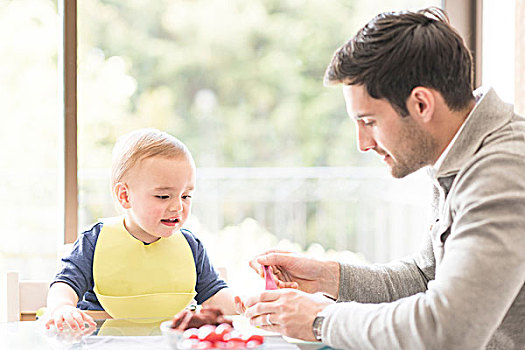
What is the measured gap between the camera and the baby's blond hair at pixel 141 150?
74.7 inches

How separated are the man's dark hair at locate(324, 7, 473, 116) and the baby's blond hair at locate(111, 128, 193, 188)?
0.67m

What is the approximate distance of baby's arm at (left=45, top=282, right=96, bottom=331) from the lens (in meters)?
1.53

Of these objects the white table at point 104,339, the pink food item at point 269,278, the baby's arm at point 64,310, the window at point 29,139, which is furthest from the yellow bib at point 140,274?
the window at point 29,139

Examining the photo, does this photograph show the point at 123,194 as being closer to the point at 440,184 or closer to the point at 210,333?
the point at 210,333

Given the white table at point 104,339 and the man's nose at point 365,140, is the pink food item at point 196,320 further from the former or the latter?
the man's nose at point 365,140

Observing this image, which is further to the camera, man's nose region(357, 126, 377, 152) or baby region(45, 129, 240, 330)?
baby region(45, 129, 240, 330)

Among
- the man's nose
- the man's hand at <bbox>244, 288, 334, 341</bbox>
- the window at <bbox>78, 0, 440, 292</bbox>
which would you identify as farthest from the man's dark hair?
the window at <bbox>78, 0, 440, 292</bbox>

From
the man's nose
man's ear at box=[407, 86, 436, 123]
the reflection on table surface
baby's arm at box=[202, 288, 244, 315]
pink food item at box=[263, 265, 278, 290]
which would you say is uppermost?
man's ear at box=[407, 86, 436, 123]

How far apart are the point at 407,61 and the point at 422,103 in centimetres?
9

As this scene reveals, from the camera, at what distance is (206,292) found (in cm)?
197

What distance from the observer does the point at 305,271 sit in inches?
66.6

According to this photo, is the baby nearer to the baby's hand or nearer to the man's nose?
the baby's hand

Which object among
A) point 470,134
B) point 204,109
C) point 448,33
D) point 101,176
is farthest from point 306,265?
point 204,109

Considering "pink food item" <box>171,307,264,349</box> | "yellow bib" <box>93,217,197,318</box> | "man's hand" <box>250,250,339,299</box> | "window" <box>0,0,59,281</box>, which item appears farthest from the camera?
"window" <box>0,0,59,281</box>
